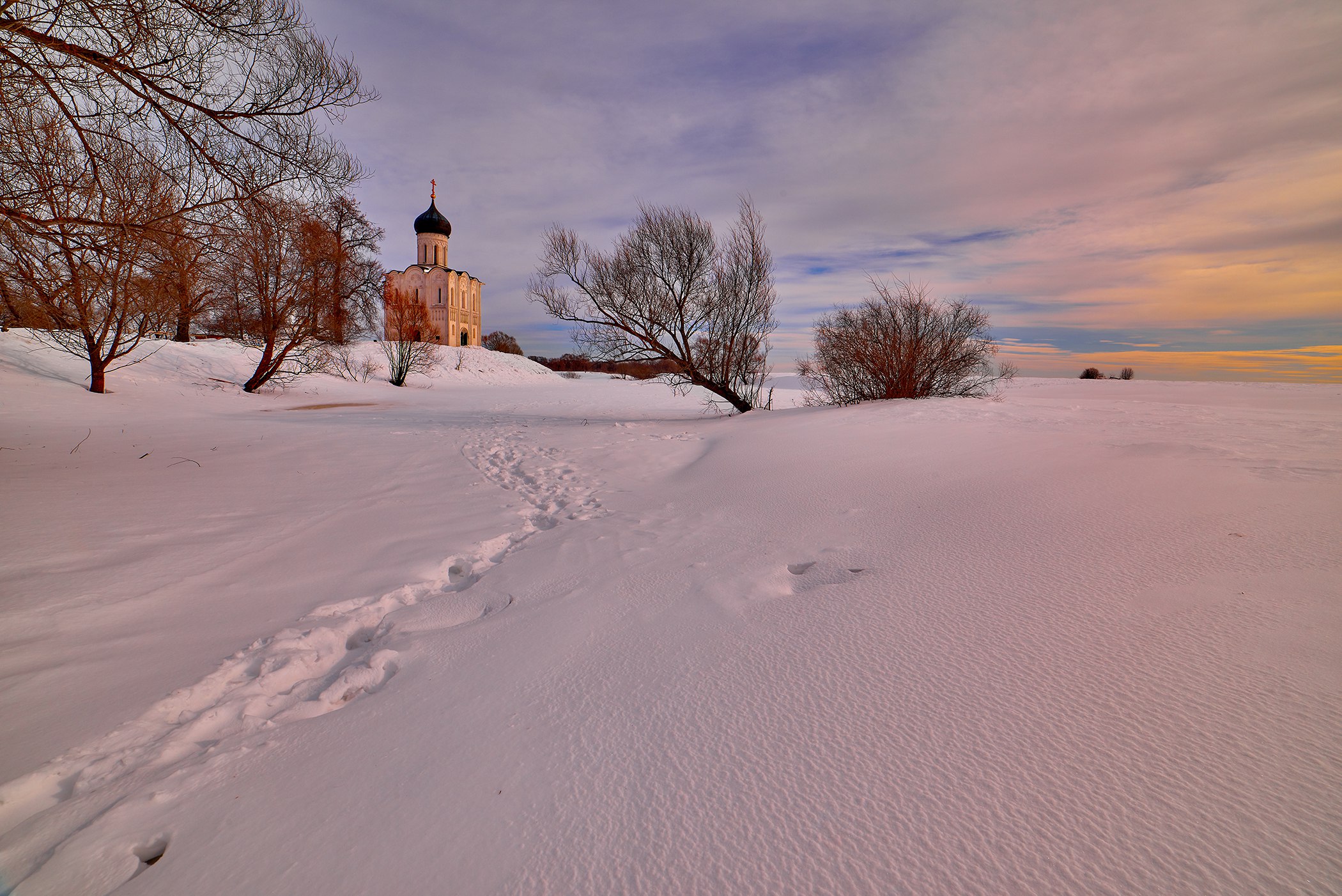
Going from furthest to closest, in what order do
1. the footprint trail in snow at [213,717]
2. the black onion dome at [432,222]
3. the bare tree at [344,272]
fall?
the black onion dome at [432,222], the bare tree at [344,272], the footprint trail in snow at [213,717]

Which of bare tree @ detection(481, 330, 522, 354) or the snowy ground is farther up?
bare tree @ detection(481, 330, 522, 354)

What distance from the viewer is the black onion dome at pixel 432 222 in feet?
153

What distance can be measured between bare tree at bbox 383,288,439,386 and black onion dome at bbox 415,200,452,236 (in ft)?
62.4

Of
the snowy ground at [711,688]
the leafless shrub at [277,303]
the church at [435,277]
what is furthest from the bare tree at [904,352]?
the church at [435,277]

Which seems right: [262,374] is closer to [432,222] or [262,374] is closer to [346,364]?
[346,364]

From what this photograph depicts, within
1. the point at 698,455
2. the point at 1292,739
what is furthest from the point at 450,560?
the point at 698,455

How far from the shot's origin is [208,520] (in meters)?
4.40

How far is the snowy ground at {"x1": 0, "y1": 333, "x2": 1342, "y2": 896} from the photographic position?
1284 millimetres

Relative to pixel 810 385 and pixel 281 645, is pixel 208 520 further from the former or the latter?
pixel 810 385

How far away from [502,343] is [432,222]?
1831 cm

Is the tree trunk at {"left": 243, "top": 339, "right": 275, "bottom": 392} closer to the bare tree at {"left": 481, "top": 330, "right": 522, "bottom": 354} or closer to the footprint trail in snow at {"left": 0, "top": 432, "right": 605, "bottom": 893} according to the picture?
the footprint trail in snow at {"left": 0, "top": 432, "right": 605, "bottom": 893}

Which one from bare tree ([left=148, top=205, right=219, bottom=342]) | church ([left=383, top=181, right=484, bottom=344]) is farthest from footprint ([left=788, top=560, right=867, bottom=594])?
church ([left=383, top=181, right=484, bottom=344])

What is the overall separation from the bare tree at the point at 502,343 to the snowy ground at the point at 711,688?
197 ft

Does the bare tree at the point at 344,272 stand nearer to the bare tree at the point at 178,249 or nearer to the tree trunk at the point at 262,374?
the tree trunk at the point at 262,374
